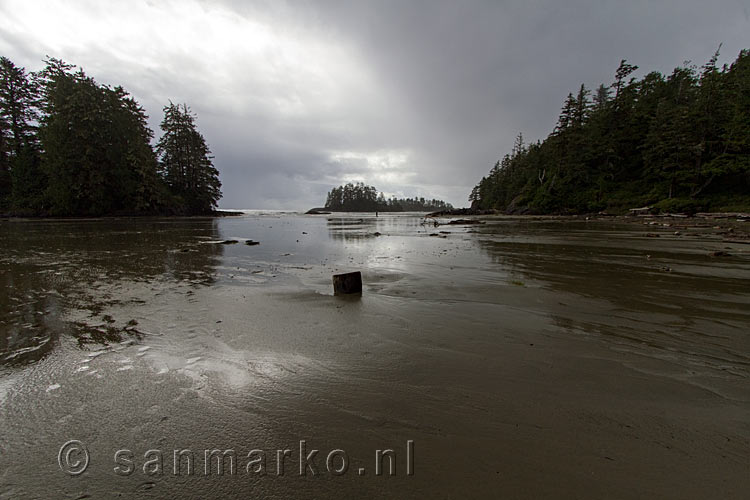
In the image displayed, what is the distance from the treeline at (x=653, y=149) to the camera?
115ft

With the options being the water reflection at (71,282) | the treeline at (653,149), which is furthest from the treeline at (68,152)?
the treeline at (653,149)

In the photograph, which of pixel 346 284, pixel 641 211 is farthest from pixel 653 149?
pixel 346 284

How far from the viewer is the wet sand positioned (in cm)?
175

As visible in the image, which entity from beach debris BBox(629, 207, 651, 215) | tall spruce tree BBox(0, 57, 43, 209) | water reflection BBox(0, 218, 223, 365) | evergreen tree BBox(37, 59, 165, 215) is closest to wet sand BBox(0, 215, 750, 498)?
water reflection BBox(0, 218, 223, 365)

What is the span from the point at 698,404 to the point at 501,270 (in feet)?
18.5

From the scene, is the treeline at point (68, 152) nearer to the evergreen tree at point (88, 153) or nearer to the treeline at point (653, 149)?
the evergreen tree at point (88, 153)

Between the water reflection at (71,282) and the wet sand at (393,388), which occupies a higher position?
the water reflection at (71,282)

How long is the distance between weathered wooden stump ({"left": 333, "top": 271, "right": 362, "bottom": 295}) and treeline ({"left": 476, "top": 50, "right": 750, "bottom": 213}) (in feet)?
145

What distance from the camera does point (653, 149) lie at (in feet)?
132

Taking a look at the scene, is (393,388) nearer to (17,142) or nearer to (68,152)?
(68,152)

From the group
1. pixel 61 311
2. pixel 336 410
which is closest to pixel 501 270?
pixel 336 410

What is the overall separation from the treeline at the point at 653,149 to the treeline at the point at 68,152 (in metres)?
63.3

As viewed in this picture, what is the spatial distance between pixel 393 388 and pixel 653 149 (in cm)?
5531

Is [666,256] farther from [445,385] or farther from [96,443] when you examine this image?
[96,443]
